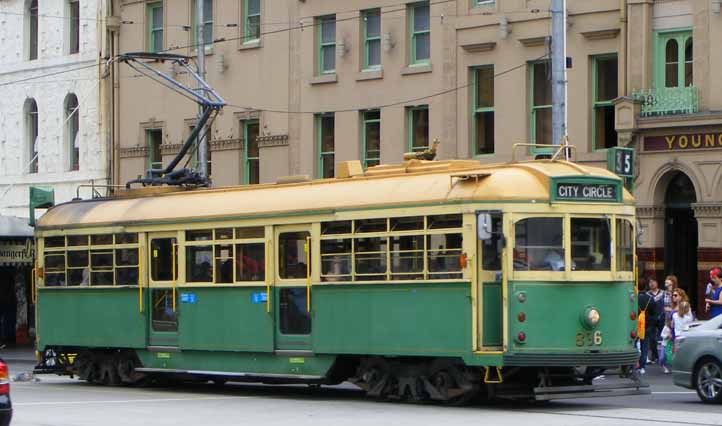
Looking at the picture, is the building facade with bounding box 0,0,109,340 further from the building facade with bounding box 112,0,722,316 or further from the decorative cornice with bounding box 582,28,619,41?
the decorative cornice with bounding box 582,28,619,41

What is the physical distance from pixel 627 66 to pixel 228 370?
13.0 meters

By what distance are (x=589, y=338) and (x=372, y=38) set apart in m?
20.0

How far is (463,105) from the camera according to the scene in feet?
121

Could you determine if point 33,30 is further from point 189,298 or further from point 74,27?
point 189,298

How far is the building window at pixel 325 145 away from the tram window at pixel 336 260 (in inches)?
732

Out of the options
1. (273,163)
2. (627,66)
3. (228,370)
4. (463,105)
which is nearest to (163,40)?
(273,163)

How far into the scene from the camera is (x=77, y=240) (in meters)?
26.9

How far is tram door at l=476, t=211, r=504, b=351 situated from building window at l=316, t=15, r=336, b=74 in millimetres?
20665

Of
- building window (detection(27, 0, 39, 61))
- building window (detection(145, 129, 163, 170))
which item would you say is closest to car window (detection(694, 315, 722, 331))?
building window (detection(145, 129, 163, 170))

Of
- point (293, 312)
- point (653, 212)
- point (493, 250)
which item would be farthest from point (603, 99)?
point (493, 250)

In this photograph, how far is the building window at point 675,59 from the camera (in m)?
32.7

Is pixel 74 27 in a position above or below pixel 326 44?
above

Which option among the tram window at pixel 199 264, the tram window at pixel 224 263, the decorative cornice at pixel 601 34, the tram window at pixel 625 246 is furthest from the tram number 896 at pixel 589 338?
the decorative cornice at pixel 601 34

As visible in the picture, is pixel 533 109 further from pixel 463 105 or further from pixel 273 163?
pixel 273 163
